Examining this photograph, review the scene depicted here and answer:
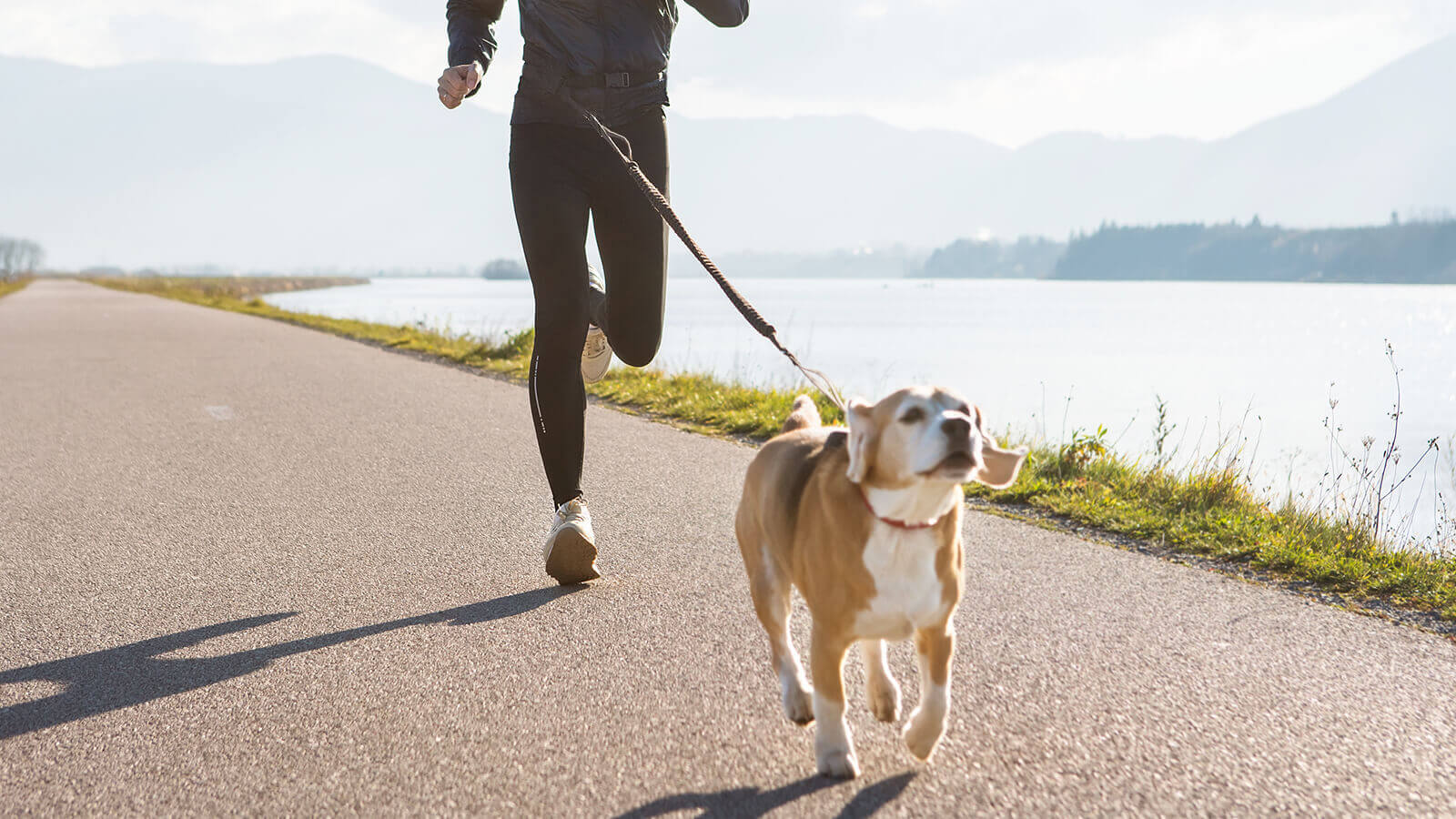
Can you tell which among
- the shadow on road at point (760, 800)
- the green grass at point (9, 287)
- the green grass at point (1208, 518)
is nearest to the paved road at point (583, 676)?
the shadow on road at point (760, 800)

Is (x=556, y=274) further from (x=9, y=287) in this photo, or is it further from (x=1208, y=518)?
(x=9, y=287)

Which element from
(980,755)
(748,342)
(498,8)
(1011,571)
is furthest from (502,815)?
(748,342)

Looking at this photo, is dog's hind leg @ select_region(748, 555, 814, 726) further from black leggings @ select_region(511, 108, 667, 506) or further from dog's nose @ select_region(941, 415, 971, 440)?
black leggings @ select_region(511, 108, 667, 506)

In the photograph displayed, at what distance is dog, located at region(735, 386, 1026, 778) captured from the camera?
2.03 m

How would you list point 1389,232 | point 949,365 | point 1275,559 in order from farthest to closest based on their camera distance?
1. point 1389,232
2. point 949,365
3. point 1275,559

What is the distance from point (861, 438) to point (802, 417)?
765 mm

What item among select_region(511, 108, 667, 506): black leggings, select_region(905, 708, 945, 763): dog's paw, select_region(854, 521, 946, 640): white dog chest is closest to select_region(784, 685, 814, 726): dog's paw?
select_region(905, 708, 945, 763): dog's paw

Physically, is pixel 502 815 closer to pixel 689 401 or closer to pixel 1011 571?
pixel 1011 571

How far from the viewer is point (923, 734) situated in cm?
235

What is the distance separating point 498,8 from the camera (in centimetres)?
416

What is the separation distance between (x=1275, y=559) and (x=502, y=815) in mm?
3497

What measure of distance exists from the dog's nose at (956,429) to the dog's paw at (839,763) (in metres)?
0.82

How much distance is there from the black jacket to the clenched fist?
0.15 m

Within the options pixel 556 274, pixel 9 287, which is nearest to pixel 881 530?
pixel 556 274
